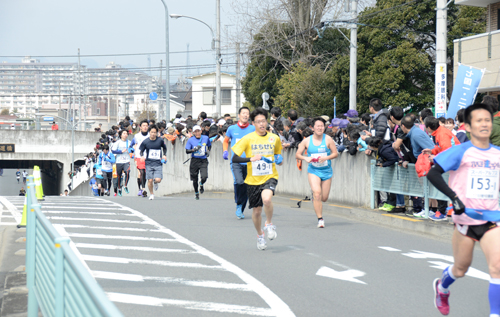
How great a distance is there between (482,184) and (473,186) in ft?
0.25

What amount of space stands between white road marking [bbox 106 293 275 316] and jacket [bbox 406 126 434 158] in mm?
5781

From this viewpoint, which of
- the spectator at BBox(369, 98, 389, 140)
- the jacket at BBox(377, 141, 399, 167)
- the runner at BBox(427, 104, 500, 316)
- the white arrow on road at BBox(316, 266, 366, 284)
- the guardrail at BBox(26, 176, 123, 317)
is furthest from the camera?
the jacket at BBox(377, 141, 399, 167)

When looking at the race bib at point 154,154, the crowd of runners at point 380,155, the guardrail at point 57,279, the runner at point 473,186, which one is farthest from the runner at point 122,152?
the runner at point 473,186

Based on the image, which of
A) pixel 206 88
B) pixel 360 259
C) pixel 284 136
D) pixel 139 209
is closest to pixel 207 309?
pixel 360 259

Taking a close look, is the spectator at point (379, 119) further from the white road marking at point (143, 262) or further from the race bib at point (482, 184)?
the race bib at point (482, 184)

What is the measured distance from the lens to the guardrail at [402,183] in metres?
10.8

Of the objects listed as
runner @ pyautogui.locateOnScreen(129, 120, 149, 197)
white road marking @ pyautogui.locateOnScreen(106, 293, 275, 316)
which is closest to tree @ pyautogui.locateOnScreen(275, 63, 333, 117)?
runner @ pyautogui.locateOnScreen(129, 120, 149, 197)

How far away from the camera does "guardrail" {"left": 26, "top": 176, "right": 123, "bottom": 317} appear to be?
261cm

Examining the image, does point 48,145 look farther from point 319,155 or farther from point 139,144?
point 319,155

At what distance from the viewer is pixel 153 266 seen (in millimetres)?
7855

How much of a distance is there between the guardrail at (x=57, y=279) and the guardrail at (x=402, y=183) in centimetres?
720

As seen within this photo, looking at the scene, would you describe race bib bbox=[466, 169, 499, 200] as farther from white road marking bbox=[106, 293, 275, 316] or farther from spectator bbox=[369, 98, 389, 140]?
spectator bbox=[369, 98, 389, 140]

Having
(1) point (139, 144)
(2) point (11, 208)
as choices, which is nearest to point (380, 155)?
(1) point (139, 144)

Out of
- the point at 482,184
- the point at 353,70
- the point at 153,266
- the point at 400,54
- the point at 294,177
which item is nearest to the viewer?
the point at 482,184
